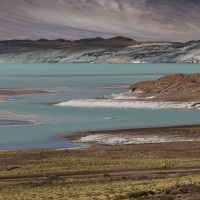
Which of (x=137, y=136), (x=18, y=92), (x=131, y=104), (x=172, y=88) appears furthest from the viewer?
(x=18, y=92)

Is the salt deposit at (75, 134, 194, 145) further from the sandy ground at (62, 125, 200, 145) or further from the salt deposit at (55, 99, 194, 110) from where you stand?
the salt deposit at (55, 99, 194, 110)

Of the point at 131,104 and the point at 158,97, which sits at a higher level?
the point at 158,97

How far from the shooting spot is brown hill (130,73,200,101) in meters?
76.5

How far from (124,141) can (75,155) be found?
869 cm

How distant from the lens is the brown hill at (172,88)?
7650cm

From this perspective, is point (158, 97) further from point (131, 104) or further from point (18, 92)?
point (18, 92)

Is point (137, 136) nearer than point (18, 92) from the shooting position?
Yes

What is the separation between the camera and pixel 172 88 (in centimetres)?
8106

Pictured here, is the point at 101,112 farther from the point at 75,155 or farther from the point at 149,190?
the point at 149,190

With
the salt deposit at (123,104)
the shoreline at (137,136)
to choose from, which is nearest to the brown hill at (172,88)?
the salt deposit at (123,104)

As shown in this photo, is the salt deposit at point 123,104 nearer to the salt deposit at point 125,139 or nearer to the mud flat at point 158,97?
the mud flat at point 158,97

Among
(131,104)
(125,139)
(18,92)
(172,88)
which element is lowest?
(125,139)

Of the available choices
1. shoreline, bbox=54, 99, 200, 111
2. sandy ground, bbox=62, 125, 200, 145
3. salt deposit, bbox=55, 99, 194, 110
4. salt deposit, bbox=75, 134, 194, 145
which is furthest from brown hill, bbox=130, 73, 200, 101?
salt deposit, bbox=75, 134, 194, 145

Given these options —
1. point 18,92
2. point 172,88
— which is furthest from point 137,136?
point 18,92
